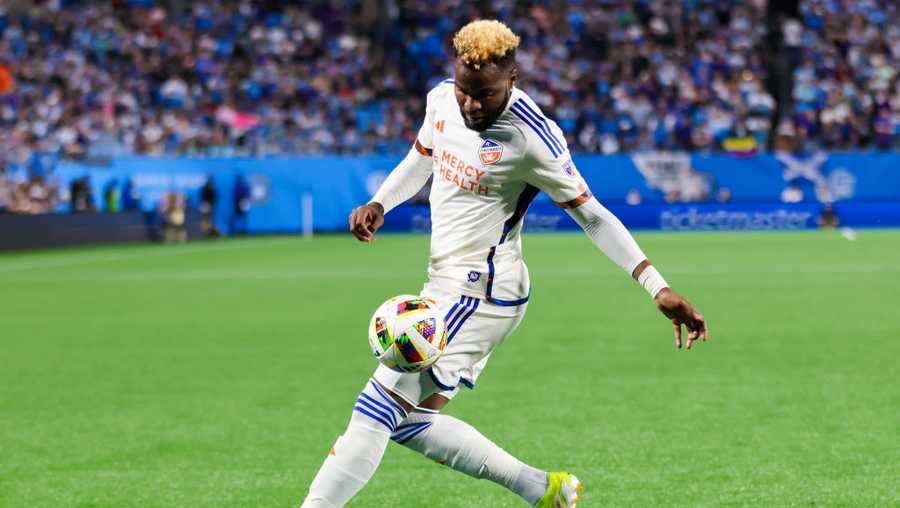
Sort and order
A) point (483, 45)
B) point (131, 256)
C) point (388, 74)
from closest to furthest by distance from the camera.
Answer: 1. point (483, 45)
2. point (131, 256)
3. point (388, 74)

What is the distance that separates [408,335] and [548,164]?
884 millimetres

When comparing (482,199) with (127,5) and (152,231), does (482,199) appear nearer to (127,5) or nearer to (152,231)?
(152,231)

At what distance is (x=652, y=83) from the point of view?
38312 mm

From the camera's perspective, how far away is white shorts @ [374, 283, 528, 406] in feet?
16.2

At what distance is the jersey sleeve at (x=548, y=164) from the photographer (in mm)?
4902

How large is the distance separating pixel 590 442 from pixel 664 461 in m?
0.68

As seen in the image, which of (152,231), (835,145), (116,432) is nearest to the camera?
(116,432)

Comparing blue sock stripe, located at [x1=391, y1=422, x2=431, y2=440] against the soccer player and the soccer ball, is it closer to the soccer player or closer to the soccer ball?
the soccer player

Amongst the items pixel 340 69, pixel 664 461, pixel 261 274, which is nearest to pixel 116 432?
pixel 664 461

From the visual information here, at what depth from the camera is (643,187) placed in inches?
1394

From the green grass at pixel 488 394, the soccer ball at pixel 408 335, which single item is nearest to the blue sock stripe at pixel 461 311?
the soccer ball at pixel 408 335

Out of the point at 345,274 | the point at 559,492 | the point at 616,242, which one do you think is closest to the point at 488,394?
the point at 559,492

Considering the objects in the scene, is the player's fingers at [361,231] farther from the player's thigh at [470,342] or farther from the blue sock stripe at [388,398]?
the blue sock stripe at [388,398]

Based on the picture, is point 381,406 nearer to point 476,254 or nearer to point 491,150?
point 476,254
